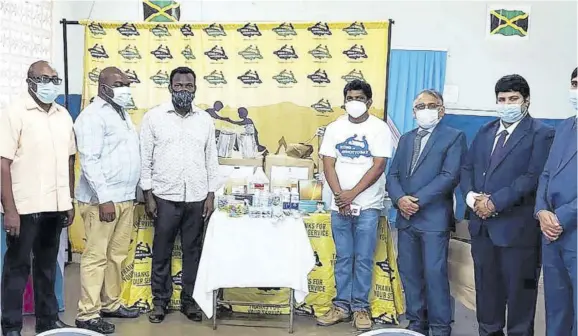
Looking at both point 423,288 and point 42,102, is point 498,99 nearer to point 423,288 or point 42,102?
point 423,288

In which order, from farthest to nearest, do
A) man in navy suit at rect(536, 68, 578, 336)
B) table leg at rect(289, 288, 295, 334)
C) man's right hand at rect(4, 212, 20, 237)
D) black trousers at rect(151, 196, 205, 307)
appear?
black trousers at rect(151, 196, 205, 307)
table leg at rect(289, 288, 295, 334)
man's right hand at rect(4, 212, 20, 237)
man in navy suit at rect(536, 68, 578, 336)

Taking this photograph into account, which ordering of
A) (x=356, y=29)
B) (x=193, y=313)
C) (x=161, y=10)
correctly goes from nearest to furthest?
(x=193, y=313) → (x=356, y=29) → (x=161, y=10)

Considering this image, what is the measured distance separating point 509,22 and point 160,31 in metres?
3.85

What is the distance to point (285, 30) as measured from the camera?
4980mm

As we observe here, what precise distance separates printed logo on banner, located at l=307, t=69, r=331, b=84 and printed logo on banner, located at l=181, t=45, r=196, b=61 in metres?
1.03

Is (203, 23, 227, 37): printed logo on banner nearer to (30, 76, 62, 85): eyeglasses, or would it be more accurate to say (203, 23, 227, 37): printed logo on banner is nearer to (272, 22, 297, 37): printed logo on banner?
(272, 22, 297, 37): printed logo on banner

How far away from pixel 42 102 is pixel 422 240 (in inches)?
88.4

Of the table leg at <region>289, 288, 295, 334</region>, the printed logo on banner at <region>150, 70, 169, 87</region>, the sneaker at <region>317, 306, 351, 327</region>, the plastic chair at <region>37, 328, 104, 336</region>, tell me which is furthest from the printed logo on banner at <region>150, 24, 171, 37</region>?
the plastic chair at <region>37, 328, 104, 336</region>

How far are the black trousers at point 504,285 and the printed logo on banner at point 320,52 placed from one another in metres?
2.29

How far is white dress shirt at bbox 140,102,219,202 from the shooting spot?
363cm

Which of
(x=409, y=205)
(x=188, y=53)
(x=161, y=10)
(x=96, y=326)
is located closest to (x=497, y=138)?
(x=409, y=205)

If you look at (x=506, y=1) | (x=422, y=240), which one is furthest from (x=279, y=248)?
(x=506, y=1)

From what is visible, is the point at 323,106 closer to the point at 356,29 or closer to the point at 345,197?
the point at 356,29

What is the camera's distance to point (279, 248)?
3.49 metres
